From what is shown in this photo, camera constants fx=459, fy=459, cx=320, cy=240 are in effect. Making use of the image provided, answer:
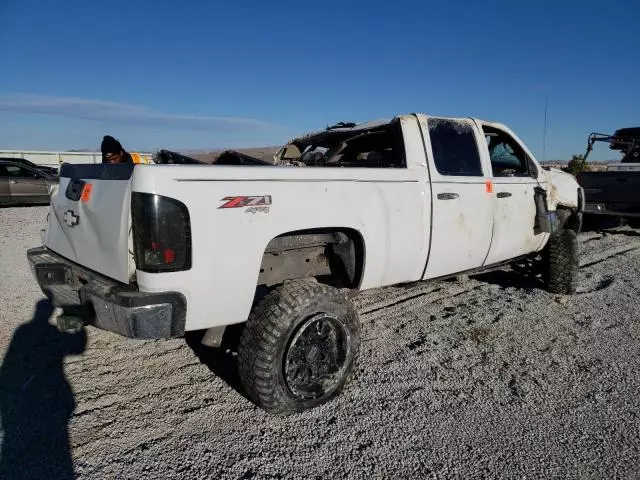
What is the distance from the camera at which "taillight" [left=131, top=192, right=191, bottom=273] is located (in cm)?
238

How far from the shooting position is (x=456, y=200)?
12.8ft

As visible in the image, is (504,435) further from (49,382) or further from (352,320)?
(49,382)

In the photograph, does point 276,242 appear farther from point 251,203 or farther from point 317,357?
point 317,357

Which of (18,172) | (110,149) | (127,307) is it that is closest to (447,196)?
(127,307)

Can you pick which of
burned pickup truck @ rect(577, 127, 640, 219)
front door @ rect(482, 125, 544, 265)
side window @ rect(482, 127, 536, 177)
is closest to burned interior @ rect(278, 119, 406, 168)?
front door @ rect(482, 125, 544, 265)

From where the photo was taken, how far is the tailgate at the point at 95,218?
255 cm

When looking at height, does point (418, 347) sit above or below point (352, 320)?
below

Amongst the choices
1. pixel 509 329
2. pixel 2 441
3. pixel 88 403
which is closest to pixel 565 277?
pixel 509 329

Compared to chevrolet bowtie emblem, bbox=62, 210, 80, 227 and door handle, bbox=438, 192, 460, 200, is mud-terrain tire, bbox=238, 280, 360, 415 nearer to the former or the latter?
door handle, bbox=438, 192, 460, 200

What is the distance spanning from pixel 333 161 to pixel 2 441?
3670 millimetres

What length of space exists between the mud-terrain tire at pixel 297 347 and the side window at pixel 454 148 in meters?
1.57

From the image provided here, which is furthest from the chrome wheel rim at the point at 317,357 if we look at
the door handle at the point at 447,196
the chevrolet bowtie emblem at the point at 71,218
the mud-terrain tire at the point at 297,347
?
the chevrolet bowtie emblem at the point at 71,218

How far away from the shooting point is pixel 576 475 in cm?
244

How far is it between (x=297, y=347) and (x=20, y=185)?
12.6 metres
